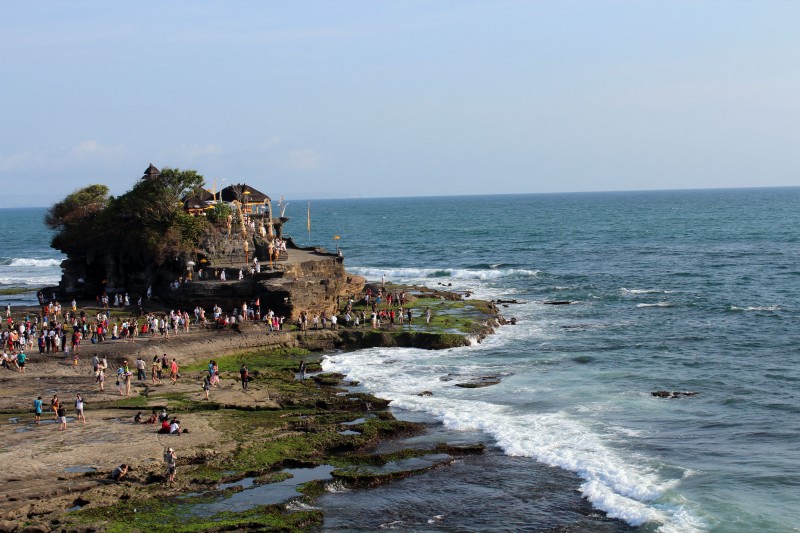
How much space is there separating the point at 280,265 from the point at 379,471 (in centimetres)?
2814

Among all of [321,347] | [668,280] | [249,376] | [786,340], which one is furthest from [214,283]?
[668,280]

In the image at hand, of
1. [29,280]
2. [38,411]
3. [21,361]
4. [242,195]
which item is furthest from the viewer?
[29,280]

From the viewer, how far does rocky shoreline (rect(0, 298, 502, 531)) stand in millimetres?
22781

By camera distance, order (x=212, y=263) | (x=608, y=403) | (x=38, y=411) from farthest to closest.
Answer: (x=212, y=263)
(x=608, y=403)
(x=38, y=411)

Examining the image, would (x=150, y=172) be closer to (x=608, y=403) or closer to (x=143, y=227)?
(x=143, y=227)

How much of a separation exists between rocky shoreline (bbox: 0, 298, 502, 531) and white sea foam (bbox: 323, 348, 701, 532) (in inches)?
73.9

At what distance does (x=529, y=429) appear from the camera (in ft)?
102

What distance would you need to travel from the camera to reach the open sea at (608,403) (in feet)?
78.3

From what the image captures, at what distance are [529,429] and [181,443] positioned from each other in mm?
12841

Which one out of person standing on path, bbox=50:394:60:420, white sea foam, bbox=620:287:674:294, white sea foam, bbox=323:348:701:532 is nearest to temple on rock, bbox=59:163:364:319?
white sea foam, bbox=323:348:701:532

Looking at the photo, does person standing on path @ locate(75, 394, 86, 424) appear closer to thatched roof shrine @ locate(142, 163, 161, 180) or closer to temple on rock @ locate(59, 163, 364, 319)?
temple on rock @ locate(59, 163, 364, 319)

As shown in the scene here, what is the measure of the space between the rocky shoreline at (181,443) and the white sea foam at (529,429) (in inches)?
73.9

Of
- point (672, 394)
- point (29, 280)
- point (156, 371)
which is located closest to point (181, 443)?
point (156, 371)

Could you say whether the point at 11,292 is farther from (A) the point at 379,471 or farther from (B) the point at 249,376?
(A) the point at 379,471
